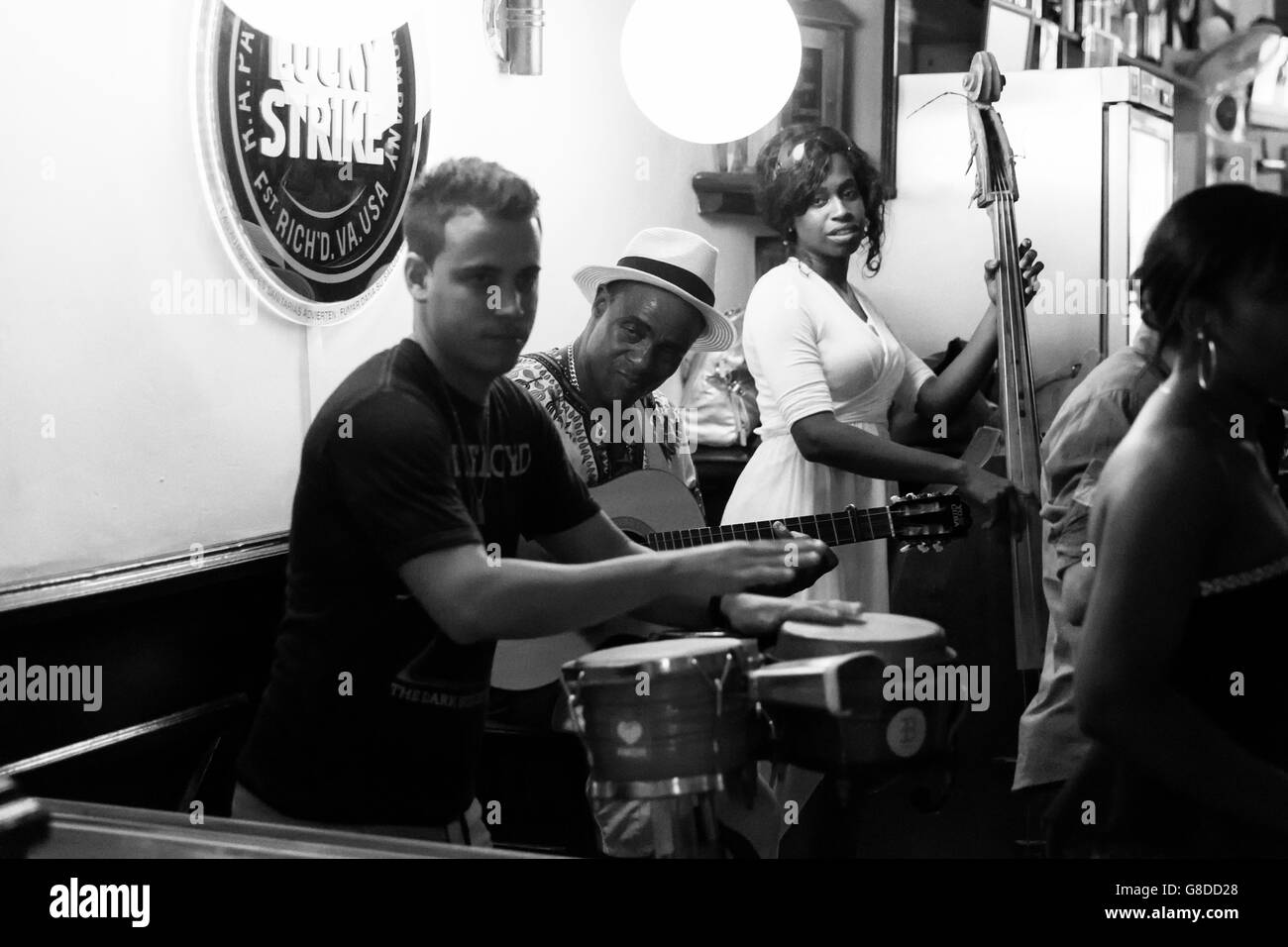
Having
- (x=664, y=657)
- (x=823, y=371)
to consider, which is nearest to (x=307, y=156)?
(x=823, y=371)

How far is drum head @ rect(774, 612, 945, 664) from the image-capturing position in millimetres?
1295

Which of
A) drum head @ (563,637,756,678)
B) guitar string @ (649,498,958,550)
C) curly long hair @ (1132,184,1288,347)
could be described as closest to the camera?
curly long hair @ (1132,184,1288,347)

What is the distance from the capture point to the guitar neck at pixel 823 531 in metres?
1.47

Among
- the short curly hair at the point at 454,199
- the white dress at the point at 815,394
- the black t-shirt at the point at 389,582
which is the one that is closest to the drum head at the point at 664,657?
the black t-shirt at the point at 389,582

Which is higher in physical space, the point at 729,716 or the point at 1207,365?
the point at 1207,365

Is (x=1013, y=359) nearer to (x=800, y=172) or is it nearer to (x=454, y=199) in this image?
(x=800, y=172)

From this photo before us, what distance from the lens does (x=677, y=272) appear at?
1.46 metres

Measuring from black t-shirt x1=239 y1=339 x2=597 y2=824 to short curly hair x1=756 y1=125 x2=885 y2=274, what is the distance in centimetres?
37

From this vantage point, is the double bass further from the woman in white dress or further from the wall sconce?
the wall sconce

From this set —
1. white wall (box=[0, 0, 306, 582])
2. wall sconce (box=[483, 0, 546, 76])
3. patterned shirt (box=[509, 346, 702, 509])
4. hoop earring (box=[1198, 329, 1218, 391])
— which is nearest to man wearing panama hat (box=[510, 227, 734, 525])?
patterned shirt (box=[509, 346, 702, 509])

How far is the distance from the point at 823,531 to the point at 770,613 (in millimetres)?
179

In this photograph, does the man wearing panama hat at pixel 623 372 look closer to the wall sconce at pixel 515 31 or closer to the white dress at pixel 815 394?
the white dress at pixel 815 394
